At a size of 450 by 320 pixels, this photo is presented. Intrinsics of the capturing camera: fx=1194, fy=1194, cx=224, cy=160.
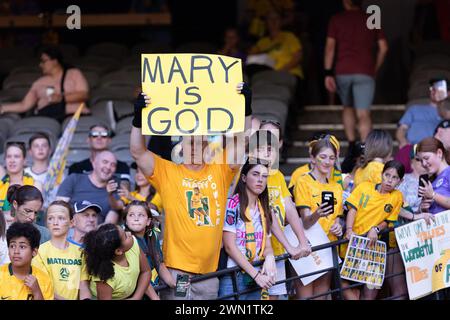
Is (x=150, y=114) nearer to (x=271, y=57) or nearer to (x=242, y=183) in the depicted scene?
(x=242, y=183)

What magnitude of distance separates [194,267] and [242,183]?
2.45 feet

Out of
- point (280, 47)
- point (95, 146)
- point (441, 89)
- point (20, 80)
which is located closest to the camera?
point (95, 146)

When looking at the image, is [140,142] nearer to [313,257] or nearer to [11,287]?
[11,287]

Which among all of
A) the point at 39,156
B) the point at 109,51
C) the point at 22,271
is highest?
the point at 109,51

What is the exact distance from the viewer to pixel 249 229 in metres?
Answer: 8.25

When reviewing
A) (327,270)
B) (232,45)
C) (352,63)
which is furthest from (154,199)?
(232,45)

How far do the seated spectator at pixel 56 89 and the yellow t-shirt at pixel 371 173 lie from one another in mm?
3742

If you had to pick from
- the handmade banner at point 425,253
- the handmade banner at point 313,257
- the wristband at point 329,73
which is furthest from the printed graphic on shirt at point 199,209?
the wristband at point 329,73

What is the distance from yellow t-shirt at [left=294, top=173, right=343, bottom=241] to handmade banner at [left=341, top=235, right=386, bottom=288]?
0.82ft

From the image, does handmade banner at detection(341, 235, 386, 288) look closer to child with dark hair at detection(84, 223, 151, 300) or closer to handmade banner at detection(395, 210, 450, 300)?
handmade banner at detection(395, 210, 450, 300)

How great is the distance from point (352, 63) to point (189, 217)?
4526mm

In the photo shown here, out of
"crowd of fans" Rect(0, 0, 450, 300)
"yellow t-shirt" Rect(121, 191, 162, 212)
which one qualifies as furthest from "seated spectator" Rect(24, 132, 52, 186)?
"yellow t-shirt" Rect(121, 191, 162, 212)

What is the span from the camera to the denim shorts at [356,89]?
1189 centimetres

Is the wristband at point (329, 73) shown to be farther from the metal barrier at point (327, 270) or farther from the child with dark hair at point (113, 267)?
the child with dark hair at point (113, 267)
